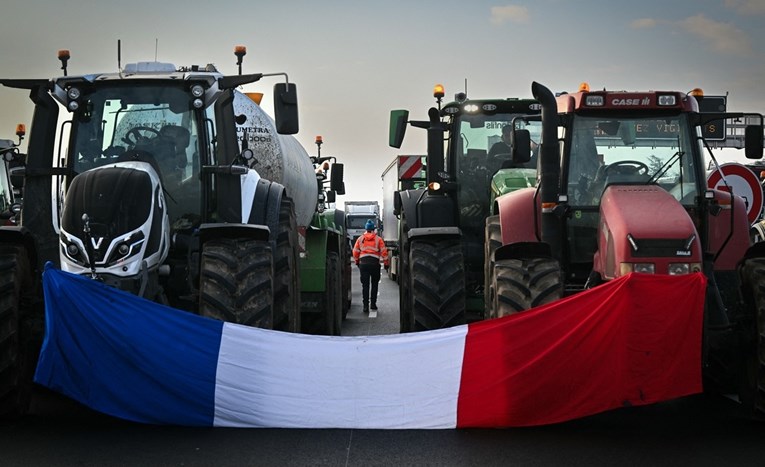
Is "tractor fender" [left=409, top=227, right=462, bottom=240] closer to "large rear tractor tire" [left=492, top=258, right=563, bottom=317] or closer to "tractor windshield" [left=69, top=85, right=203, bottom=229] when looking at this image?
"large rear tractor tire" [left=492, top=258, right=563, bottom=317]

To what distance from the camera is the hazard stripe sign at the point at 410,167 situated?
29314 millimetres

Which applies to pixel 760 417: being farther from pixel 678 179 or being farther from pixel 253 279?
pixel 253 279

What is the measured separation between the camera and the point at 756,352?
9414 millimetres

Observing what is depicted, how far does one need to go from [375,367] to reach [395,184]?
90.1 ft

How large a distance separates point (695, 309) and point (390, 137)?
646 cm

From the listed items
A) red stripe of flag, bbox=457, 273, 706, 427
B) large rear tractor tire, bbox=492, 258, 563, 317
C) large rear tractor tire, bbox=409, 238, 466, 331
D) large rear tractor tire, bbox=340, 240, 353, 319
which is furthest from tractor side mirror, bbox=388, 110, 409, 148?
large rear tractor tire, bbox=340, 240, 353, 319

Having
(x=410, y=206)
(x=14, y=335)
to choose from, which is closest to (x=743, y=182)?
(x=410, y=206)

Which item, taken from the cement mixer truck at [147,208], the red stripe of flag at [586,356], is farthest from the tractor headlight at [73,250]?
the red stripe of flag at [586,356]

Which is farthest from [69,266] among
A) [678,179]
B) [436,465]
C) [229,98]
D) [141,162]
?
[678,179]

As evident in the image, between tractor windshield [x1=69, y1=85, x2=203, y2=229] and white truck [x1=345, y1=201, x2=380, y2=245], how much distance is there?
49.1 m

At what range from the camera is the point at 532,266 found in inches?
400

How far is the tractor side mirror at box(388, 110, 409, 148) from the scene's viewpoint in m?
14.6

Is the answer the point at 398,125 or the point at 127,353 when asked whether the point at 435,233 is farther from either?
the point at 127,353

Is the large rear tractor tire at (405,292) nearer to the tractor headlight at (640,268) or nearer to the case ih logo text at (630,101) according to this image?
the case ih logo text at (630,101)
